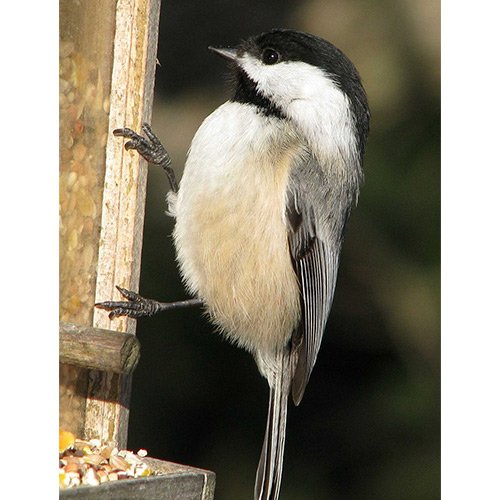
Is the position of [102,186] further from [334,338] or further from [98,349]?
[334,338]

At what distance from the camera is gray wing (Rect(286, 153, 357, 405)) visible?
176 centimetres

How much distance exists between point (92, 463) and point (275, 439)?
0.51 metres

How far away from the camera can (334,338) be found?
8.85 ft

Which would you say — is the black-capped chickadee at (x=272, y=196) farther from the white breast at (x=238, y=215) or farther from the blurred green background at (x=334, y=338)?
the blurred green background at (x=334, y=338)

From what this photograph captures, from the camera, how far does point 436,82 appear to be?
2184 millimetres

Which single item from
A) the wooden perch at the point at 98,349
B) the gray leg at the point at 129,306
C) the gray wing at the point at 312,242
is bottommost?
the wooden perch at the point at 98,349

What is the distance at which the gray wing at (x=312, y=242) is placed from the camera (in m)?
1.76

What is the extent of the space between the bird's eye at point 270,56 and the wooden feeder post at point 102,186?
0.26 metres

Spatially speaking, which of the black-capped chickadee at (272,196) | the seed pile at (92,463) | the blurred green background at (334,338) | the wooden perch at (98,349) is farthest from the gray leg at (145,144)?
the blurred green background at (334,338)

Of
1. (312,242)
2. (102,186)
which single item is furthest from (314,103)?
(102,186)

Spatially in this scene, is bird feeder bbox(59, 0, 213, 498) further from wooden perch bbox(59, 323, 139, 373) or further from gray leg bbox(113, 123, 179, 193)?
wooden perch bbox(59, 323, 139, 373)

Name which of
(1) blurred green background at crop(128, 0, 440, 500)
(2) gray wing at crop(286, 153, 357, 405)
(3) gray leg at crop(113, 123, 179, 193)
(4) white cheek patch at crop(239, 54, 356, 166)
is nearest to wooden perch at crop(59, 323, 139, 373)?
(3) gray leg at crop(113, 123, 179, 193)

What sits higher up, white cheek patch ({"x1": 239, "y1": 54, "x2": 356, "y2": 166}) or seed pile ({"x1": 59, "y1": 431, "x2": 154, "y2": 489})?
white cheek patch ({"x1": 239, "y1": 54, "x2": 356, "y2": 166})

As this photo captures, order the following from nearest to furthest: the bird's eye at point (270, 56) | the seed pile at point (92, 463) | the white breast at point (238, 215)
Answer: the seed pile at point (92, 463) < the white breast at point (238, 215) < the bird's eye at point (270, 56)
